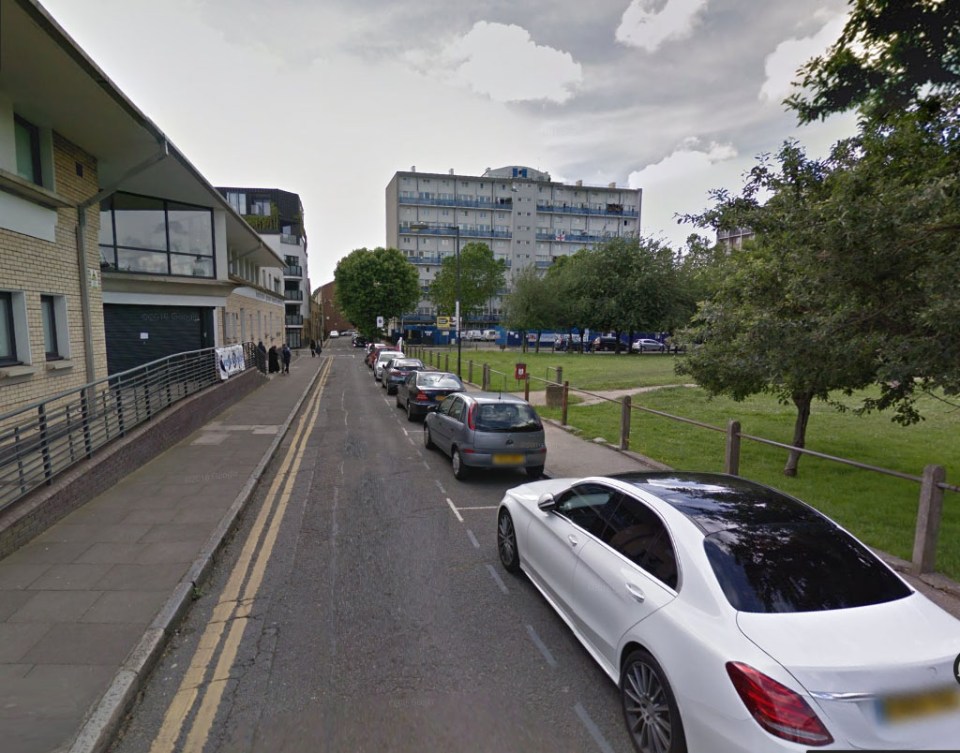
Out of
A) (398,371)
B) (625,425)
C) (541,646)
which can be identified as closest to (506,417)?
(625,425)

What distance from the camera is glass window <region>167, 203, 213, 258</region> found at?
15.7 meters

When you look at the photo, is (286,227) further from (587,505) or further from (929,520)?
(929,520)

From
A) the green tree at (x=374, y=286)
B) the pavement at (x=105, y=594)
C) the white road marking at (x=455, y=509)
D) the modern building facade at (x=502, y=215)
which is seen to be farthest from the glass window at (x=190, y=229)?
the modern building facade at (x=502, y=215)

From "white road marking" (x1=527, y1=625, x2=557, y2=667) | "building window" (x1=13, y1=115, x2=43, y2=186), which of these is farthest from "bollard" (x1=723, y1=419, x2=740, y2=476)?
"building window" (x1=13, y1=115, x2=43, y2=186)

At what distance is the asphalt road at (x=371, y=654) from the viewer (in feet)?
10.3

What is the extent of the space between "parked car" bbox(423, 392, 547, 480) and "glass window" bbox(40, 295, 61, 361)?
716 cm

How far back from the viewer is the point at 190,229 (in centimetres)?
1614

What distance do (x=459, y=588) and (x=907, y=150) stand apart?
599 centimetres

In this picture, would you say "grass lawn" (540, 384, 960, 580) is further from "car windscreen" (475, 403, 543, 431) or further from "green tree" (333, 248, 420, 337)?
"green tree" (333, 248, 420, 337)

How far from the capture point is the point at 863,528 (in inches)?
249

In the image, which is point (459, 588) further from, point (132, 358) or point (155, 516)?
point (132, 358)

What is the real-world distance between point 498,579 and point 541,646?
121 cm

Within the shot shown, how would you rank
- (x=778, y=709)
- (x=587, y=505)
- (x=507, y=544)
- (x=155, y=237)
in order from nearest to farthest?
(x=778, y=709) → (x=587, y=505) → (x=507, y=544) → (x=155, y=237)

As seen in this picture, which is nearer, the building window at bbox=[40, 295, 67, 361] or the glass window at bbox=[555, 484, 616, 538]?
the glass window at bbox=[555, 484, 616, 538]
